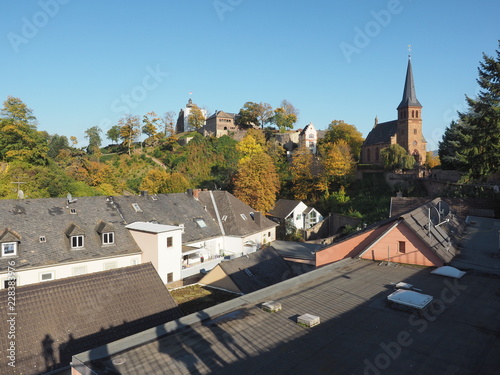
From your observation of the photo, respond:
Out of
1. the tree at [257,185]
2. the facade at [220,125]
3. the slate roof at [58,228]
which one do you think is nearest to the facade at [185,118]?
the facade at [220,125]

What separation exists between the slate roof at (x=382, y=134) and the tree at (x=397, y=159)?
902 centimetres

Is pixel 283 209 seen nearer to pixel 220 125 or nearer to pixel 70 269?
pixel 70 269

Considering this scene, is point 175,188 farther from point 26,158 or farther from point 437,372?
point 437,372

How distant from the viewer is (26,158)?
3788 centimetres

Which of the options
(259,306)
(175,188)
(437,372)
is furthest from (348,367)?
(175,188)

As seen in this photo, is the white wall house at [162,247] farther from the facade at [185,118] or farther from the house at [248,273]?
the facade at [185,118]

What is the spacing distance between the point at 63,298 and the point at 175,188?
34261 mm

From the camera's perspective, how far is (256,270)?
67.1ft

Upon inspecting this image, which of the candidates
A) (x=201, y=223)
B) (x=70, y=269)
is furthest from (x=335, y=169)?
(x=70, y=269)

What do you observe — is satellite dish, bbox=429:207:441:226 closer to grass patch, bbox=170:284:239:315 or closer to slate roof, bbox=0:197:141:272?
grass patch, bbox=170:284:239:315

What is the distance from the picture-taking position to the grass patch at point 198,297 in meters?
17.0

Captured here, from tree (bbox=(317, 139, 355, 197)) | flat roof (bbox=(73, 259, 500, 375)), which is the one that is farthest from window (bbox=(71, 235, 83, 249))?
tree (bbox=(317, 139, 355, 197))

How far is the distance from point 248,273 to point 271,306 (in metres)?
11.8

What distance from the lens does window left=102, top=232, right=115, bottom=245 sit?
70.9ft
